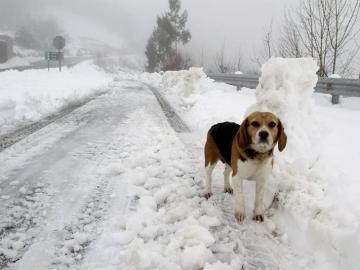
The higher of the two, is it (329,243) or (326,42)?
(326,42)

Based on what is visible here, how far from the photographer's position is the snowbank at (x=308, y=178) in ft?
11.1

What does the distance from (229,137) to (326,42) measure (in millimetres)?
10858

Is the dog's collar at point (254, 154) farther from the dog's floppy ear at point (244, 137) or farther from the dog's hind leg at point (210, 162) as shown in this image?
the dog's hind leg at point (210, 162)

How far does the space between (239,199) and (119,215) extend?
1.33 m

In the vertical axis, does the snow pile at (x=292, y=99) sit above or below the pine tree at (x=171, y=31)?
below

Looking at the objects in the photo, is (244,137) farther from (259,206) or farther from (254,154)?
(259,206)

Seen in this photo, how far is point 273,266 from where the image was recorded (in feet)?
10.6

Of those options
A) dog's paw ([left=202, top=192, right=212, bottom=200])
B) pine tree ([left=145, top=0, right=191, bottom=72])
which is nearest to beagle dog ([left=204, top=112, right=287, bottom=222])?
dog's paw ([left=202, top=192, right=212, bottom=200])

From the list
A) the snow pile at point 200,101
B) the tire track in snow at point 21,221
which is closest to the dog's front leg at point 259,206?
the tire track in snow at point 21,221

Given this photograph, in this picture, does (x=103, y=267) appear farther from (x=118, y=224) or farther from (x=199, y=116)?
(x=199, y=116)

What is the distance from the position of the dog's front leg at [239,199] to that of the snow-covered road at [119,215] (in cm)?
11

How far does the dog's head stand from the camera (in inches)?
141

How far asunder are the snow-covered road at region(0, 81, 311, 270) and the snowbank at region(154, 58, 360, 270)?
0.76 ft

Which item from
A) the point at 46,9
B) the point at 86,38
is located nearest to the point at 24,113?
the point at 86,38
